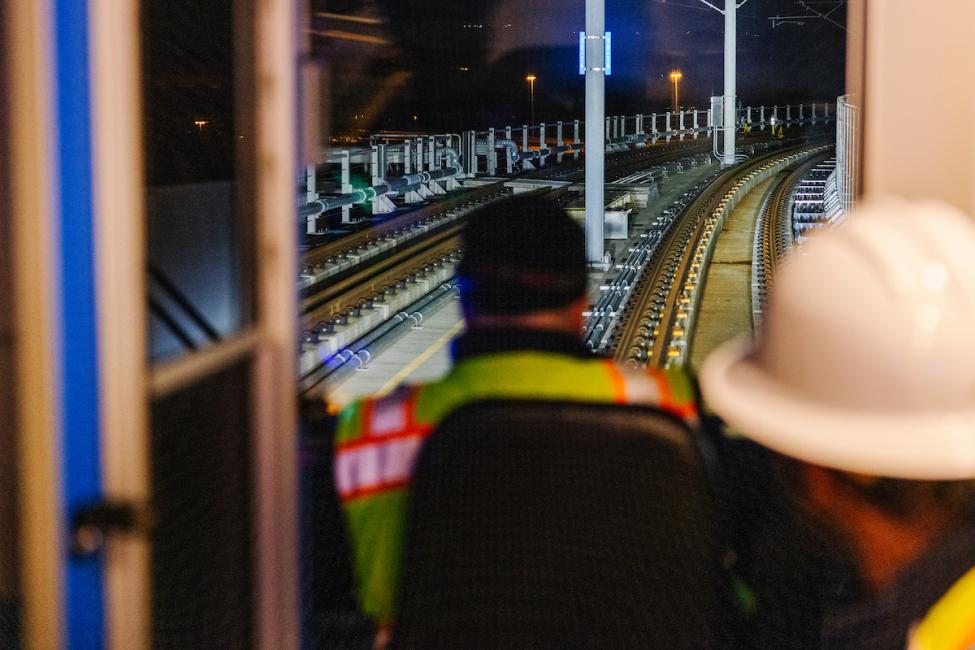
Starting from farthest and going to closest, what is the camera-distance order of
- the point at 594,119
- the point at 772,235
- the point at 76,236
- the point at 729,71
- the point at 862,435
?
1. the point at 729,71
2. the point at 772,235
3. the point at 594,119
4. the point at 76,236
5. the point at 862,435

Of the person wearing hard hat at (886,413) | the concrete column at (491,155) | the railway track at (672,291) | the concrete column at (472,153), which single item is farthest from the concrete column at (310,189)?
the person wearing hard hat at (886,413)

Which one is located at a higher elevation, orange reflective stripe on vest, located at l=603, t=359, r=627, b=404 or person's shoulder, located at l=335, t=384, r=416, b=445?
orange reflective stripe on vest, located at l=603, t=359, r=627, b=404

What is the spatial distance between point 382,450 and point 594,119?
1342 centimetres

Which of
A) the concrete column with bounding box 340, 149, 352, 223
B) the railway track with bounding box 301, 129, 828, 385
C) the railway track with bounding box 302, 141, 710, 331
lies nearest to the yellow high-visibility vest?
the railway track with bounding box 301, 129, 828, 385

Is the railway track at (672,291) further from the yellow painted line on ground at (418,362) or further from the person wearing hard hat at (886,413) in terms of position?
the person wearing hard hat at (886,413)

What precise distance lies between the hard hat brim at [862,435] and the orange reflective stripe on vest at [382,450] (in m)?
0.58

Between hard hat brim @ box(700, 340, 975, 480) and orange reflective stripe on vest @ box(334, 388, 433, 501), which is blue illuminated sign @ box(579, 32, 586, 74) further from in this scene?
hard hat brim @ box(700, 340, 975, 480)

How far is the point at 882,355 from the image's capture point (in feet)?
4.31

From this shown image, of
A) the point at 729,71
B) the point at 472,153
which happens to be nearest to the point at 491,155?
the point at 472,153

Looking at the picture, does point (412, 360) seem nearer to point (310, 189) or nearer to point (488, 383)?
point (310, 189)

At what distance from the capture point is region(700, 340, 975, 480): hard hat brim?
125 cm

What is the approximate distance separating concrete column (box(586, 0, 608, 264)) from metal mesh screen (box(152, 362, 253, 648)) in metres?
12.4

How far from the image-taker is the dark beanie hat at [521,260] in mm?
1979


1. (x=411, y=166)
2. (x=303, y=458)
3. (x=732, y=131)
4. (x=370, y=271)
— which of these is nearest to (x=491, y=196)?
(x=411, y=166)
